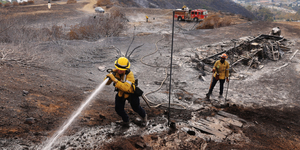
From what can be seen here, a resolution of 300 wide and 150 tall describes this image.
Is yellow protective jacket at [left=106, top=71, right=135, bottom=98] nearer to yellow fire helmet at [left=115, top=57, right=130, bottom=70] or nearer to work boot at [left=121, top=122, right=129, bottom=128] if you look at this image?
yellow fire helmet at [left=115, top=57, right=130, bottom=70]

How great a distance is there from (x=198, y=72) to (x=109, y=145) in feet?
22.4

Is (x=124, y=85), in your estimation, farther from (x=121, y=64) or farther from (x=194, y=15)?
(x=194, y=15)

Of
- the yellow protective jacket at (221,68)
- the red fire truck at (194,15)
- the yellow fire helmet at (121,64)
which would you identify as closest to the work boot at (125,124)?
the yellow fire helmet at (121,64)

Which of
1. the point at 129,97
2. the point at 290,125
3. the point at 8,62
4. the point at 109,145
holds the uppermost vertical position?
the point at 8,62

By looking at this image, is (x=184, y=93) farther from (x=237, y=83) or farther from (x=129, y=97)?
(x=129, y=97)

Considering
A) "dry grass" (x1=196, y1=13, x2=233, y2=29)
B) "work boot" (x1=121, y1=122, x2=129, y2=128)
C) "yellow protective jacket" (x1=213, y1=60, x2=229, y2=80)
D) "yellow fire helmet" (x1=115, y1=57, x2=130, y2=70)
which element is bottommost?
"work boot" (x1=121, y1=122, x2=129, y2=128)

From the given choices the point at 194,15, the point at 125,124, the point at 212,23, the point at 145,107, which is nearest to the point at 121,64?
the point at 125,124

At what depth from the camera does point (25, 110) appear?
388cm

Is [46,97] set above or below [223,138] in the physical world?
above

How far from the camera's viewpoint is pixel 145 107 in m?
5.54

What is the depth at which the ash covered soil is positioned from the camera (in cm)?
359

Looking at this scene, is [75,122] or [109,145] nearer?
[109,145]

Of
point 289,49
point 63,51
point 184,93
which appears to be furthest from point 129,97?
point 289,49

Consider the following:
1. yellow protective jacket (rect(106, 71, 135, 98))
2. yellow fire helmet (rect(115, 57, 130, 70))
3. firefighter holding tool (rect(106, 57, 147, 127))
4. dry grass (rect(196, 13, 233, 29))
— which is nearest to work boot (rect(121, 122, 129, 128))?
firefighter holding tool (rect(106, 57, 147, 127))
